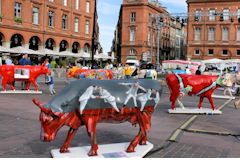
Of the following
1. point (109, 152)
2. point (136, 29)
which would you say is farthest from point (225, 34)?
point (109, 152)

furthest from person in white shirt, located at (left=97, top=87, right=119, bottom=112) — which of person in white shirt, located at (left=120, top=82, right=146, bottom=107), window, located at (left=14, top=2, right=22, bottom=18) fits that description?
window, located at (left=14, top=2, right=22, bottom=18)

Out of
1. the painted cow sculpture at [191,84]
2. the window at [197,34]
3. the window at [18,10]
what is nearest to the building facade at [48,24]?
the window at [18,10]

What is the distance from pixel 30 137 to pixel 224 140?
4.34 m

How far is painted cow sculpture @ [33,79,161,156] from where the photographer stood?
5.71 m

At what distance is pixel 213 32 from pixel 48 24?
105ft

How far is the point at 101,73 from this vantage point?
2003 cm

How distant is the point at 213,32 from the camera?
64188 millimetres

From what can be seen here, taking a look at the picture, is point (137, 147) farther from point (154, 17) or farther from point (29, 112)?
point (154, 17)

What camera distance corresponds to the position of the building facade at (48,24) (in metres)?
39.2

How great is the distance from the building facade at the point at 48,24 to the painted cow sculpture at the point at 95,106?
34.0m

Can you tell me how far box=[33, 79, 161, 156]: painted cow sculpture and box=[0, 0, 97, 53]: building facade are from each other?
1337 inches

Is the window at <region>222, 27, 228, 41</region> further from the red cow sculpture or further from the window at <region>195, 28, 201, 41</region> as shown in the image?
the red cow sculpture

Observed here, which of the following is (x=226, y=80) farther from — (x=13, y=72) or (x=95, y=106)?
(x=13, y=72)

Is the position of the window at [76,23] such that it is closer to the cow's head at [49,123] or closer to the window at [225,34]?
the window at [225,34]
